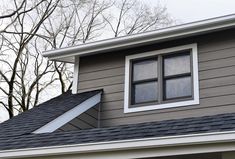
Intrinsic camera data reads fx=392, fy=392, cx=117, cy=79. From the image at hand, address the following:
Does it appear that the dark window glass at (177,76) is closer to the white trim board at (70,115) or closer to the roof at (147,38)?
the roof at (147,38)

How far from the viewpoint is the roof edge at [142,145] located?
14.9ft

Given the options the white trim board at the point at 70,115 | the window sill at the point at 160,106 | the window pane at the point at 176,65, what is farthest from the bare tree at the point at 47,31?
the window pane at the point at 176,65

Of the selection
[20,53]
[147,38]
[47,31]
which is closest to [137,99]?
[147,38]

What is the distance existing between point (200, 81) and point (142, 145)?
2.48 m

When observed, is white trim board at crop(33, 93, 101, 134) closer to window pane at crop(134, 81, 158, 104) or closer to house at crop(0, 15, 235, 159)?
house at crop(0, 15, 235, 159)

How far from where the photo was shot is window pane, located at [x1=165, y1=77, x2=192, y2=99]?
7109 mm

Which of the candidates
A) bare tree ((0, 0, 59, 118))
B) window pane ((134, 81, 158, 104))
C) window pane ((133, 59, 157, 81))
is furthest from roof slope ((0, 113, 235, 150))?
bare tree ((0, 0, 59, 118))

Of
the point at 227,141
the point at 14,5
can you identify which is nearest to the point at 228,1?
the point at 14,5

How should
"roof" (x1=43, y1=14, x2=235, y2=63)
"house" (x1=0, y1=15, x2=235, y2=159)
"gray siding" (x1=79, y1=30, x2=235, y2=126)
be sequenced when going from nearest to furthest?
1. "house" (x1=0, y1=15, x2=235, y2=159)
2. "gray siding" (x1=79, y1=30, x2=235, y2=126)
3. "roof" (x1=43, y1=14, x2=235, y2=63)

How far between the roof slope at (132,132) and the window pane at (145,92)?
158 cm

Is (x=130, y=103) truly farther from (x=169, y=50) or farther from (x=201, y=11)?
(x=201, y=11)

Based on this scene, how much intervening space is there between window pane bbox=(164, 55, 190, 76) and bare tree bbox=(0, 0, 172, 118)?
12274 millimetres

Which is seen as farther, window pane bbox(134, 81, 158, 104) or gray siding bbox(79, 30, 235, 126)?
window pane bbox(134, 81, 158, 104)

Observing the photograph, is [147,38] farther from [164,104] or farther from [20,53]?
[20,53]
